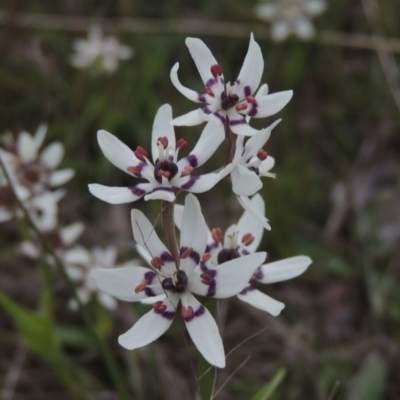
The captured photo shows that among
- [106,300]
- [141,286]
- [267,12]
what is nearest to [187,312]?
[141,286]

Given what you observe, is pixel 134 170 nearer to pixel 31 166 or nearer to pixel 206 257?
pixel 206 257

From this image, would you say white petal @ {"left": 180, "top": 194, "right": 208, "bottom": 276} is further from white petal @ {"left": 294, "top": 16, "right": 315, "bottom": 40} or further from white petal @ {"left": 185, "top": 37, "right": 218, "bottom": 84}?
white petal @ {"left": 294, "top": 16, "right": 315, "bottom": 40}

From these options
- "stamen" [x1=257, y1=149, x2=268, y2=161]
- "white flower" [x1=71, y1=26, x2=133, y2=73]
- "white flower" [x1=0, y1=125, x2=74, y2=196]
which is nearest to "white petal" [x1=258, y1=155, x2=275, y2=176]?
"stamen" [x1=257, y1=149, x2=268, y2=161]

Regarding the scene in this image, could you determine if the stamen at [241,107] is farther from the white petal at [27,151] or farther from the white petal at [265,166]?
the white petal at [27,151]

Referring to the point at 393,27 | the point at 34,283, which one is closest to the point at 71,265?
the point at 34,283

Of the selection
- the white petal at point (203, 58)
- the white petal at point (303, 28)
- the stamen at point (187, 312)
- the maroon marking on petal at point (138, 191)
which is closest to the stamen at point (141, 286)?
the stamen at point (187, 312)
